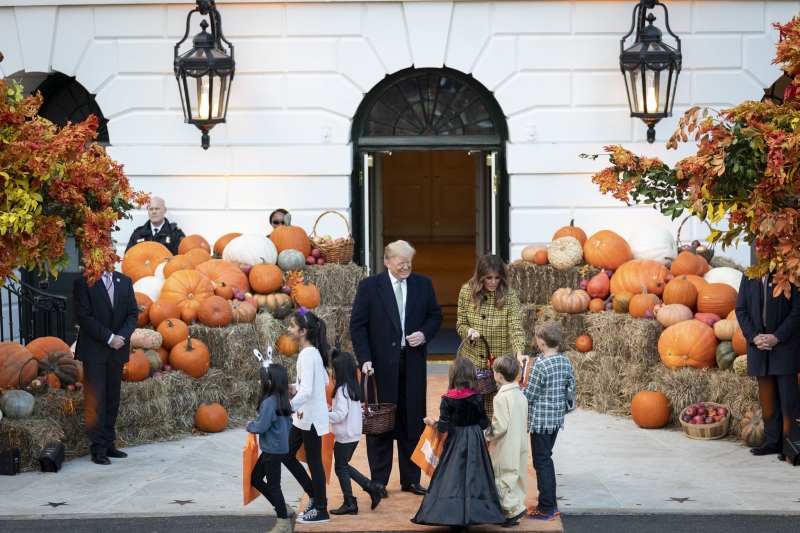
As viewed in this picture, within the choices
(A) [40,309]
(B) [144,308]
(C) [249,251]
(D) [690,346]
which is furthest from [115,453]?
(D) [690,346]

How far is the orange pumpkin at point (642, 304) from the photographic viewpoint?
444 inches

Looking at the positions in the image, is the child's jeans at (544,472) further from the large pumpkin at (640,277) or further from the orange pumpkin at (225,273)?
the orange pumpkin at (225,273)

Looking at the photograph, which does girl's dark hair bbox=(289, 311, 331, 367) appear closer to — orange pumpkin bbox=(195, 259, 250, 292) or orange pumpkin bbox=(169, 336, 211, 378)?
orange pumpkin bbox=(169, 336, 211, 378)

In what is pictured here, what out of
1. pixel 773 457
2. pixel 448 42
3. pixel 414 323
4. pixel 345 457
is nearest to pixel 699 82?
pixel 448 42

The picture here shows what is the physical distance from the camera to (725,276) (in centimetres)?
1156

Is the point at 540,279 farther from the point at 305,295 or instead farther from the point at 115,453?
the point at 115,453

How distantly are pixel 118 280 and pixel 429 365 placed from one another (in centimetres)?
496

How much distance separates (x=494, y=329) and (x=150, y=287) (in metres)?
4.64

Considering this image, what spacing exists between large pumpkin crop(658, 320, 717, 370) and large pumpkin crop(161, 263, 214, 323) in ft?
15.3

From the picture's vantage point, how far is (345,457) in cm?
745

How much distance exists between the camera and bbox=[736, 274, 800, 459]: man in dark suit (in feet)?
29.8

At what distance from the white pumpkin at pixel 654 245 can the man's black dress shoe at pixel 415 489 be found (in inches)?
208

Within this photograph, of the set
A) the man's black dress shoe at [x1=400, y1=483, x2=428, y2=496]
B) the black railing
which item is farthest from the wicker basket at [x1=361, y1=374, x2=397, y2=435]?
the black railing

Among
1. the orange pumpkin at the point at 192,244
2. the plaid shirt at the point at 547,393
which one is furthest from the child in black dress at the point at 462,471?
the orange pumpkin at the point at 192,244
